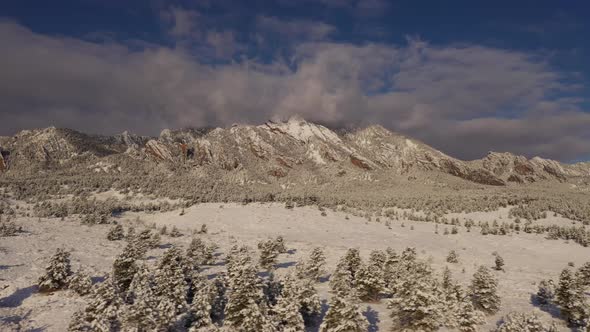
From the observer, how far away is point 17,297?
3819cm

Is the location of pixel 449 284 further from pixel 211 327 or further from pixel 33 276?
pixel 33 276

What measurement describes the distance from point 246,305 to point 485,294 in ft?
93.0

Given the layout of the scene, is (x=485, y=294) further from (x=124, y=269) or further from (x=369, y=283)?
(x=124, y=269)

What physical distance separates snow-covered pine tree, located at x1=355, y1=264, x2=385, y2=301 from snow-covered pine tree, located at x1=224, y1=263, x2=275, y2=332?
15.1m

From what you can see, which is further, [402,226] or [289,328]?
[402,226]

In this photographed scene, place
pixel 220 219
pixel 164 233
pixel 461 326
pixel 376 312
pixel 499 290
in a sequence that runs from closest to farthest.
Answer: pixel 461 326 < pixel 376 312 < pixel 499 290 < pixel 164 233 < pixel 220 219

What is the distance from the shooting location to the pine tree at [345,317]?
3186 centimetres

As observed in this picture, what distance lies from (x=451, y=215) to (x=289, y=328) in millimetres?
119733

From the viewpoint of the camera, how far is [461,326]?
118ft

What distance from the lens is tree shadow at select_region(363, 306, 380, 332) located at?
3847cm

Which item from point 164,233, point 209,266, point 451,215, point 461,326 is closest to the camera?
point 461,326

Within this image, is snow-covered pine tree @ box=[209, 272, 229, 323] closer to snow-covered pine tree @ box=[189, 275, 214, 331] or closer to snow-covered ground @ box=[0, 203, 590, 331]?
snow-covered pine tree @ box=[189, 275, 214, 331]

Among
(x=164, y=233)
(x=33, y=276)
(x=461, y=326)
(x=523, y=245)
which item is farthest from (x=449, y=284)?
(x=164, y=233)

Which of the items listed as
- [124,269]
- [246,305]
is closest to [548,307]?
[246,305]
